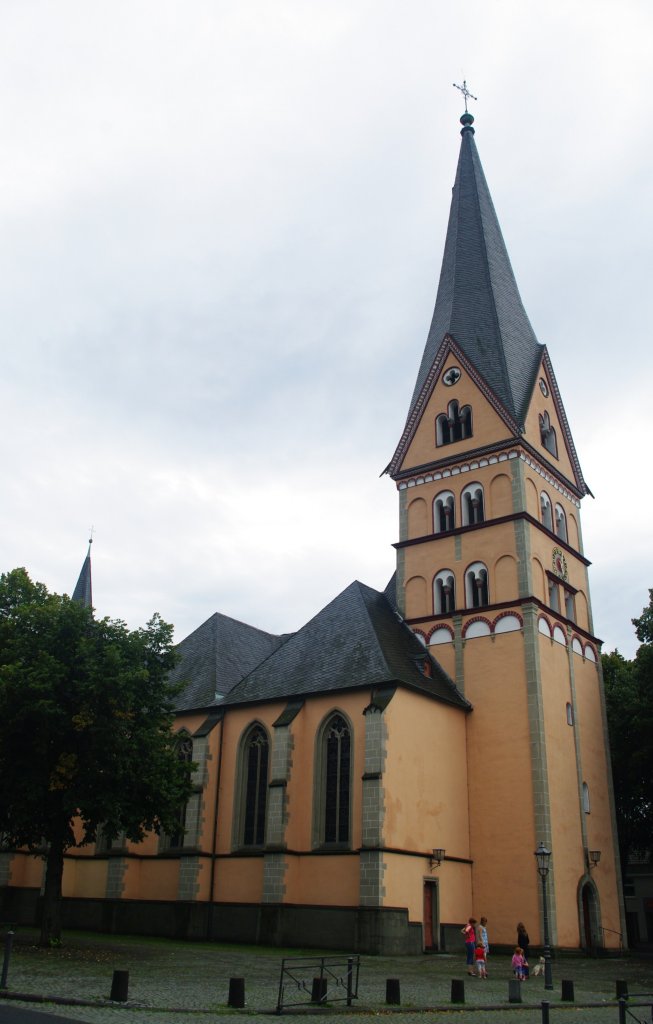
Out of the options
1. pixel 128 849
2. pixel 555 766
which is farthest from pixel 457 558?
pixel 128 849

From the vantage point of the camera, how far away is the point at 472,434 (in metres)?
39.9

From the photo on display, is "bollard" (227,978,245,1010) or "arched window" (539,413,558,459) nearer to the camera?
"bollard" (227,978,245,1010)

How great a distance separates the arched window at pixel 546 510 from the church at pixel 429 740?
162mm

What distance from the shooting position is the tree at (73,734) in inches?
941

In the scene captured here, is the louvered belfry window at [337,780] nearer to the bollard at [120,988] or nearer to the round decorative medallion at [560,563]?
the round decorative medallion at [560,563]

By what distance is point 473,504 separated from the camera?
3872 cm

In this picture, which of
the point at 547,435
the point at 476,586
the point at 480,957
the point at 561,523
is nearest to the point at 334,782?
the point at 480,957

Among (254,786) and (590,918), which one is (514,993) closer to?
(590,918)

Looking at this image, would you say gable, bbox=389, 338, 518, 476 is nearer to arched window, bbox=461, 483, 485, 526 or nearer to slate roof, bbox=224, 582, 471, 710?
arched window, bbox=461, 483, 485, 526

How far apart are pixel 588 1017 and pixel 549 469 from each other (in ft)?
88.6

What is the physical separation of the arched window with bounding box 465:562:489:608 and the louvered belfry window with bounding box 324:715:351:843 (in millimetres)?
7944

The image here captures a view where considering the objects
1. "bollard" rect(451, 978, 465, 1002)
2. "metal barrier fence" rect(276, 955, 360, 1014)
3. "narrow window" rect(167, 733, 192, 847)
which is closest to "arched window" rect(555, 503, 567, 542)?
"narrow window" rect(167, 733, 192, 847)

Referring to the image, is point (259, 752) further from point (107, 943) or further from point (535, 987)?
point (535, 987)

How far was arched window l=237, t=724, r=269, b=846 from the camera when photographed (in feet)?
111
